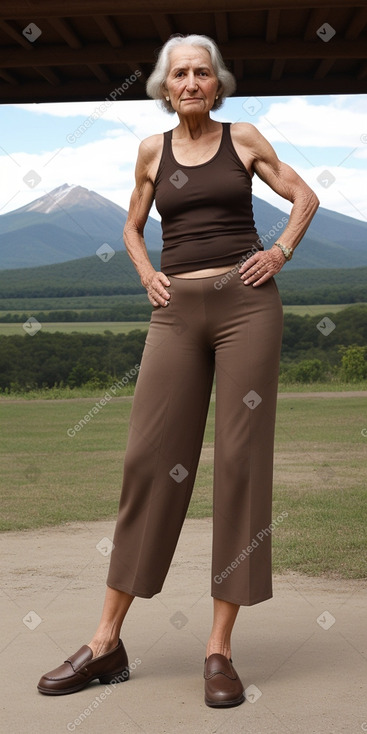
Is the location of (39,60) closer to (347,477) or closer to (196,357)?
(196,357)

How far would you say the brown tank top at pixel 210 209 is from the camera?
2680 millimetres

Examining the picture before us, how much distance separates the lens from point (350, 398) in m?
17.2

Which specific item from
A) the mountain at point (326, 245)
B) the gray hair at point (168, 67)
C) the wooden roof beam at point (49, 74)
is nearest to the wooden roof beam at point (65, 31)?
the wooden roof beam at point (49, 74)

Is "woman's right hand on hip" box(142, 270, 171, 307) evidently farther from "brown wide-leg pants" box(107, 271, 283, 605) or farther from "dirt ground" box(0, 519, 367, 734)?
"dirt ground" box(0, 519, 367, 734)

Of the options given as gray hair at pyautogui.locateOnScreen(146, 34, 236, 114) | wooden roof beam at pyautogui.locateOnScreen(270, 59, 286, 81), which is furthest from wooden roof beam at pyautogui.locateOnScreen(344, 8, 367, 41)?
gray hair at pyautogui.locateOnScreen(146, 34, 236, 114)

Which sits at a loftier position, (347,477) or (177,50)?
(177,50)

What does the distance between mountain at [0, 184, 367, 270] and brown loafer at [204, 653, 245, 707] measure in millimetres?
113411

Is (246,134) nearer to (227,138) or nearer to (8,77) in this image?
(227,138)

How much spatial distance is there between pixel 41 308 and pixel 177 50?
58.0m

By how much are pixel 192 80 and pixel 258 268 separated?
558mm

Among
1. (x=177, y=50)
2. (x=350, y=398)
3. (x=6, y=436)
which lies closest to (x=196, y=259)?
(x=177, y=50)

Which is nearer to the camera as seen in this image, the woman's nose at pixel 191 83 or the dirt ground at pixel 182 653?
the dirt ground at pixel 182 653

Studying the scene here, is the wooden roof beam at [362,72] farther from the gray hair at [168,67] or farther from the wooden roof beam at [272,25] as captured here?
the gray hair at [168,67]

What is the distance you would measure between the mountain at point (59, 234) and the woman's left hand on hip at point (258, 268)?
125728 millimetres
